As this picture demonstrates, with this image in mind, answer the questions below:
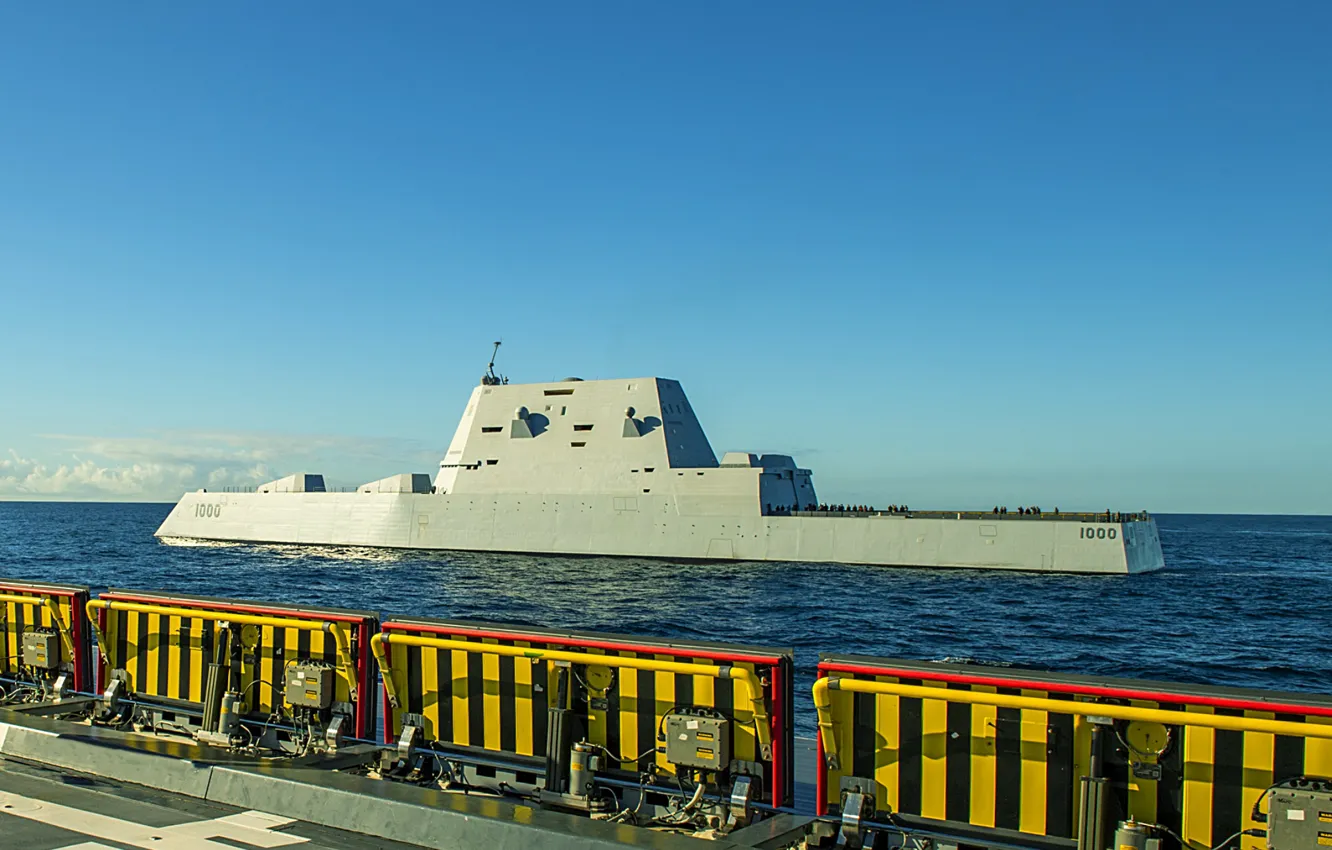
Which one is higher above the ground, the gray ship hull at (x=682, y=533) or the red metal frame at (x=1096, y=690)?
the red metal frame at (x=1096, y=690)

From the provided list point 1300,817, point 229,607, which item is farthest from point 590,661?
point 1300,817

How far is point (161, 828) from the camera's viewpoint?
5625 mm

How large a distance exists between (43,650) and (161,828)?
413 cm

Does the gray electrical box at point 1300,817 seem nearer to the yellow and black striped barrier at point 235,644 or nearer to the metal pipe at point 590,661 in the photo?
the metal pipe at point 590,661

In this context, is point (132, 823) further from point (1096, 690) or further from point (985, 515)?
point (985, 515)

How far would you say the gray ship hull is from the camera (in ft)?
125

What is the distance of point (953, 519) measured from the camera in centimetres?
3909

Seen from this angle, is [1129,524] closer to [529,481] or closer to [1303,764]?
[529,481]

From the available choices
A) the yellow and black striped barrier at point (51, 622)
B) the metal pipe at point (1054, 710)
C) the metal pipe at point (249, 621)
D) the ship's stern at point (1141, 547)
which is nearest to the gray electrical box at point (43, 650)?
the yellow and black striped barrier at point (51, 622)

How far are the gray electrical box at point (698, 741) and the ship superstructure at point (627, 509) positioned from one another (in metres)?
34.6

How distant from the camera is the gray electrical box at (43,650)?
8.83 m

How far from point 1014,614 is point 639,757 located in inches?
922

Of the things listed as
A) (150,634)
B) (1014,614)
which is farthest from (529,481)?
(150,634)

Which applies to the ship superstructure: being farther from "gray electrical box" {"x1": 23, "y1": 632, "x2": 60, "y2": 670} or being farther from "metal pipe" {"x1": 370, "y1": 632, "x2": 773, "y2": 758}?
"metal pipe" {"x1": 370, "y1": 632, "x2": 773, "y2": 758}
